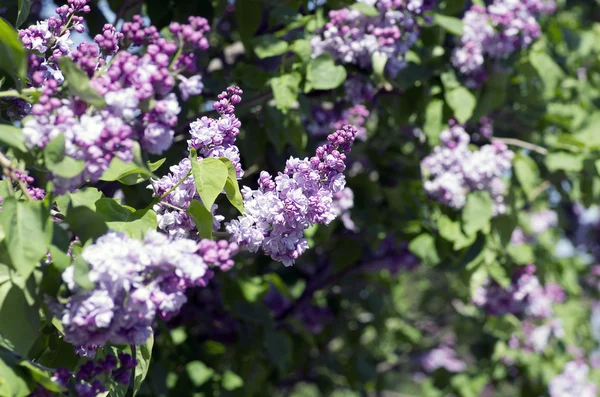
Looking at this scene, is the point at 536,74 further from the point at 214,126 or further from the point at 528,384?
the point at 528,384

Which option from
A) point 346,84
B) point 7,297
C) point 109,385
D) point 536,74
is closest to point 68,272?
point 7,297

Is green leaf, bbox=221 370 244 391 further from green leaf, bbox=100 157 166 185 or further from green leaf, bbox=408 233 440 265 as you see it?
green leaf, bbox=100 157 166 185

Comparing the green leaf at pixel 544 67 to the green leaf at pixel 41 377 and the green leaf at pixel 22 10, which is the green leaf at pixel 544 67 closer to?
the green leaf at pixel 22 10

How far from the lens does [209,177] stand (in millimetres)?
1478

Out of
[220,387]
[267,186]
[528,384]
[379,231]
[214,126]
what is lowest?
[528,384]

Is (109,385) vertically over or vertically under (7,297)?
under

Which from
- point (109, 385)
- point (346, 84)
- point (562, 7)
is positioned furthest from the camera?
point (562, 7)

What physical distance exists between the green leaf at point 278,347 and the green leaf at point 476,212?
832 mm

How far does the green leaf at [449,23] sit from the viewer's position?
2588mm

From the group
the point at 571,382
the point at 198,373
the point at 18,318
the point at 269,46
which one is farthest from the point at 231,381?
the point at 571,382

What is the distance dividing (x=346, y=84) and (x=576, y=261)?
2.66m

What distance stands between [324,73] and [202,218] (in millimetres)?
1058

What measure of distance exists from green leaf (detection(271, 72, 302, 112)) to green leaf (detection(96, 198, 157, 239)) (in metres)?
0.95

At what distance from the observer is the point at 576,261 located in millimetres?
4715
